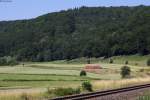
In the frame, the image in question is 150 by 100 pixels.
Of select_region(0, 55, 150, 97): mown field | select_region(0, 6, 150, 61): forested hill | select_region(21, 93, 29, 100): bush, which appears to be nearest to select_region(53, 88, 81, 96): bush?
select_region(0, 55, 150, 97): mown field

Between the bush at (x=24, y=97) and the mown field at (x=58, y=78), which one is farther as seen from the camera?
the mown field at (x=58, y=78)

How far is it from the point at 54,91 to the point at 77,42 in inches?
6285

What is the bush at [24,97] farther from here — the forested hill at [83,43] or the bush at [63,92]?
the forested hill at [83,43]

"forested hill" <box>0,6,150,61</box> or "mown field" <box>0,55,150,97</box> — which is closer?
"mown field" <box>0,55,150,97</box>

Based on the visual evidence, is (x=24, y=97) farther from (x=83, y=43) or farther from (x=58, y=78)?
(x=83, y=43)

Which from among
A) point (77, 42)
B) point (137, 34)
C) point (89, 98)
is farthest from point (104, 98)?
point (77, 42)

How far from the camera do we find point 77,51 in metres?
179

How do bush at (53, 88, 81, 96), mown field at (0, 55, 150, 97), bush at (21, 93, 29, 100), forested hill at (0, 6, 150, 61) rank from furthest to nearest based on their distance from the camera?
forested hill at (0, 6, 150, 61) → mown field at (0, 55, 150, 97) → bush at (53, 88, 81, 96) → bush at (21, 93, 29, 100)

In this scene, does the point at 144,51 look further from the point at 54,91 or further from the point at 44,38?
the point at 54,91

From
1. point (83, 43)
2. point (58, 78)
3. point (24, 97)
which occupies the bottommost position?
point (58, 78)

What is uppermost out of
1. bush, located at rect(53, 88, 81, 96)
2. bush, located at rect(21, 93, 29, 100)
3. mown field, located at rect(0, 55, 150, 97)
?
bush, located at rect(21, 93, 29, 100)

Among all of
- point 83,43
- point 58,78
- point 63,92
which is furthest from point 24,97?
point 83,43

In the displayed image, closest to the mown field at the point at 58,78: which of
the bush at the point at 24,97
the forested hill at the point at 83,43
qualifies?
the bush at the point at 24,97

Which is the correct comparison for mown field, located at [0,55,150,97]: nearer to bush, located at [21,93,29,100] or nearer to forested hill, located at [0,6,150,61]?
bush, located at [21,93,29,100]
